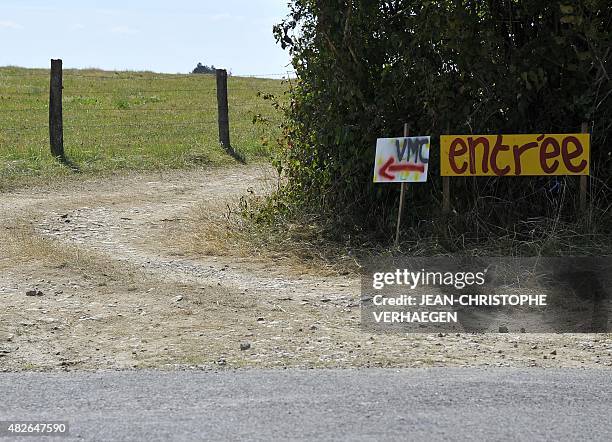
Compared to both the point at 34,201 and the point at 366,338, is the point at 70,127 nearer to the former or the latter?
the point at 34,201

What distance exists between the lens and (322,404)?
206 inches

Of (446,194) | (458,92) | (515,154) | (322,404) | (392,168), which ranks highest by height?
(458,92)

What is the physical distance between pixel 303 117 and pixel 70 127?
38.5ft

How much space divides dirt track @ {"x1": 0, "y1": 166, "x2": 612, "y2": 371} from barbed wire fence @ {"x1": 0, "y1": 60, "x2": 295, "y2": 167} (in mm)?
5336

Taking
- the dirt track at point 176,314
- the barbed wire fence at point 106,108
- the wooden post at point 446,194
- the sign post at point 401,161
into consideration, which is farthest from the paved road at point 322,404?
the barbed wire fence at point 106,108

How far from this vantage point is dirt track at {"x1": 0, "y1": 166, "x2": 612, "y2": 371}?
21.1 ft

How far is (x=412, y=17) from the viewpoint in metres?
9.57

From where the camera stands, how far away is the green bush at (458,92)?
9344mm

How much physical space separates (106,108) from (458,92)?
17659mm

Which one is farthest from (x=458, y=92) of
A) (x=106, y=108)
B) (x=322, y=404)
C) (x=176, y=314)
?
(x=106, y=108)

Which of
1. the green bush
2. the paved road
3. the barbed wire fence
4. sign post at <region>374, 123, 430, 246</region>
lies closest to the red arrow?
sign post at <region>374, 123, 430, 246</region>

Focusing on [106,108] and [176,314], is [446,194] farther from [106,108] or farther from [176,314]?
[106,108]

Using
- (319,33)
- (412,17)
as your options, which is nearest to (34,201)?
(319,33)

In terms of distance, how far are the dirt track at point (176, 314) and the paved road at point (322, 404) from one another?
1.35ft
